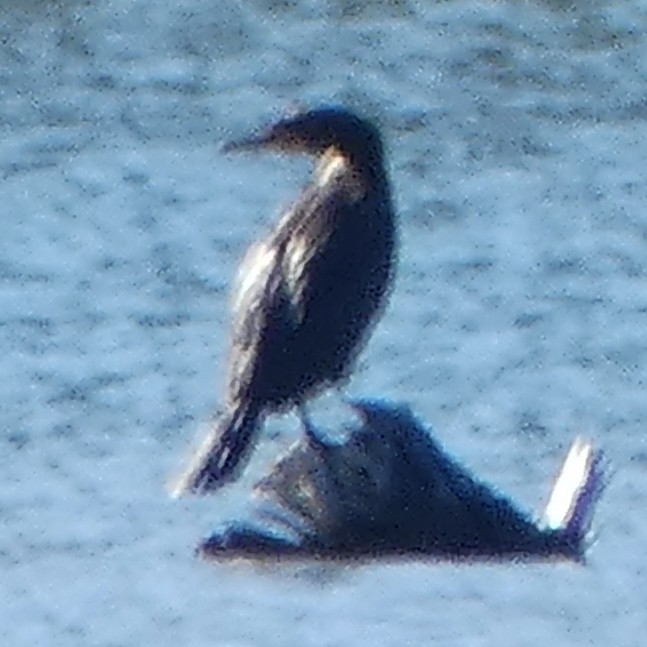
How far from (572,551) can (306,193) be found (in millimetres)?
905

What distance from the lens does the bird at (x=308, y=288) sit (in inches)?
134

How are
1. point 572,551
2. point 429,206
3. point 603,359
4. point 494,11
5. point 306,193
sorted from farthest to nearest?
point 494,11
point 429,206
point 306,193
point 603,359
point 572,551

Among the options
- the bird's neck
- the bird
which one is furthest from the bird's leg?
the bird's neck

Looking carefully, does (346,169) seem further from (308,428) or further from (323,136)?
(308,428)

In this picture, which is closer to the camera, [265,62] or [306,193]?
[306,193]

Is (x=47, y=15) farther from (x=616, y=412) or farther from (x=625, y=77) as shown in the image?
(x=616, y=412)

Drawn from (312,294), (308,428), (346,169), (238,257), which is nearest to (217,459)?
(308,428)

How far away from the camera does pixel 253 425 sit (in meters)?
3.38

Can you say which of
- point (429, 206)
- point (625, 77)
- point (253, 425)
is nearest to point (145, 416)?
point (253, 425)

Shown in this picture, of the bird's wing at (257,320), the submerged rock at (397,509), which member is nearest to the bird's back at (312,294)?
the bird's wing at (257,320)

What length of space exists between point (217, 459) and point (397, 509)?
0.25 meters

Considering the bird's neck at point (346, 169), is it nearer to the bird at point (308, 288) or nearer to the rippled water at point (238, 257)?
the bird at point (308, 288)

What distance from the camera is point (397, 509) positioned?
3.20 meters

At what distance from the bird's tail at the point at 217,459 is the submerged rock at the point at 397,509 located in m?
0.05
